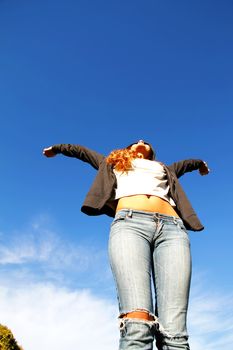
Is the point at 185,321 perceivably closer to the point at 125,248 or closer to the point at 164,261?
the point at 164,261

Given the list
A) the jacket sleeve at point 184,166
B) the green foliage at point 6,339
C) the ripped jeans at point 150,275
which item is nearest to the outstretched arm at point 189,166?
the jacket sleeve at point 184,166

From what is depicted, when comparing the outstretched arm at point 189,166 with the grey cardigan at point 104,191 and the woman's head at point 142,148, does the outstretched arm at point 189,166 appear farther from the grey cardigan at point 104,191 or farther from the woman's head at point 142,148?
the woman's head at point 142,148

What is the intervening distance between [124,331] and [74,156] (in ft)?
9.03

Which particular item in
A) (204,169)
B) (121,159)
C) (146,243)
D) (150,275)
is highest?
(204,169)

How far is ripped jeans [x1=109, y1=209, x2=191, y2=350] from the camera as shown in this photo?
8.66 ft

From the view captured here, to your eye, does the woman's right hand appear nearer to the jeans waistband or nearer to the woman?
the woman

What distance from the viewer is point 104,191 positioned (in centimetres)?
391

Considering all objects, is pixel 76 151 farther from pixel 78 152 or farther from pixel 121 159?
pixel 121 159

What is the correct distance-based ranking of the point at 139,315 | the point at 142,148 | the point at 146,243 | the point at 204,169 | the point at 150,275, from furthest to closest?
the point at 204,169 → the point at 142,148 → the point at 146,243 → the point at 150,275 → the point at 139,315

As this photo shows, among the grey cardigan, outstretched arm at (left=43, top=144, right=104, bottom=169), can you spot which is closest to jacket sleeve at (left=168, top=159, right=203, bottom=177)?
the grey cardigan

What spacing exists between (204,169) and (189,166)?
343mm

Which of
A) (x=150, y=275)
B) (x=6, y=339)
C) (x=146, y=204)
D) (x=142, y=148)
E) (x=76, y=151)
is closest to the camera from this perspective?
(x=150, y=275)

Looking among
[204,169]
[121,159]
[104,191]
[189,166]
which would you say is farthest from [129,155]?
[204,169]

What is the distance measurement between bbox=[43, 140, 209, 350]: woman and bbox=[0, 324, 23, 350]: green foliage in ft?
21.2
